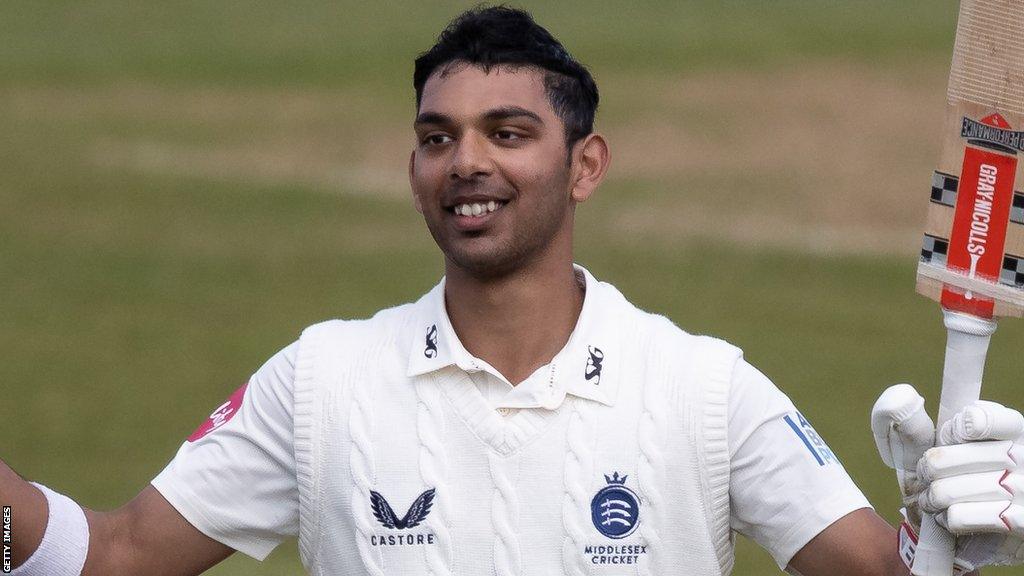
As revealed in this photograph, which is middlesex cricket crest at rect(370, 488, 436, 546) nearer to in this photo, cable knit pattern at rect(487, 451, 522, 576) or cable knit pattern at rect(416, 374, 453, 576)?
cable knit pattern at rect(416, 374, 453, 576)

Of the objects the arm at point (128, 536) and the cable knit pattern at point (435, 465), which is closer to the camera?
the cable knit pattern at point (435, 465)

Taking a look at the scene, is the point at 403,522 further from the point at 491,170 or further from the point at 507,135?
the point at 507,135

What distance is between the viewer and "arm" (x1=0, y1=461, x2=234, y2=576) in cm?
545

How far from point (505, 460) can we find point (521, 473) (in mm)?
53

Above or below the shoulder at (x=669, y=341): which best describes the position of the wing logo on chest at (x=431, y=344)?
below

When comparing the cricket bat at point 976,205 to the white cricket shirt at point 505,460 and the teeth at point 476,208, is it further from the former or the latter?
the teeth at point 476,208

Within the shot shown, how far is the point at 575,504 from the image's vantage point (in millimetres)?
5254

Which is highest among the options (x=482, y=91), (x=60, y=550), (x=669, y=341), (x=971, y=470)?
(x=482, y=91)

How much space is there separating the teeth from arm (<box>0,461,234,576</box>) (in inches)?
44.4

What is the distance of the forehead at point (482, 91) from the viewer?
17.7 ft

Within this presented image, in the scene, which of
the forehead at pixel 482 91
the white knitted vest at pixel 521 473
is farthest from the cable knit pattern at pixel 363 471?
the forehead at pixel 482 91

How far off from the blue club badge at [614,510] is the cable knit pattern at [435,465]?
38 centimetres

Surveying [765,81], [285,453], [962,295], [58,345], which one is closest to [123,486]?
[58,345]

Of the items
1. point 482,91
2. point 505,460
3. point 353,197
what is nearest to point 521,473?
point 505,460
